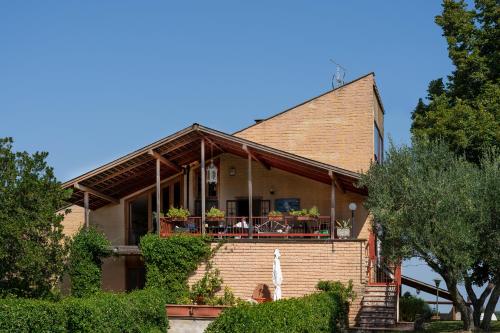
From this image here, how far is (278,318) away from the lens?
19453 millimetres

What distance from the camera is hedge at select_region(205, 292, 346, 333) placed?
18.8m

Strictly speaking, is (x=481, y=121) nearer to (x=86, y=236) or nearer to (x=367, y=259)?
(x=367, y=259)

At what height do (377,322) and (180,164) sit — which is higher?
(180,164)

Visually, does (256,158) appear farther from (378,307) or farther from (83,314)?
(83,314)

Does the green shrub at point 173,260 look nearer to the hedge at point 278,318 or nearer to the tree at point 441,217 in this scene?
the hedge at point 278,318

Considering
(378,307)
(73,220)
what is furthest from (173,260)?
(73,220)

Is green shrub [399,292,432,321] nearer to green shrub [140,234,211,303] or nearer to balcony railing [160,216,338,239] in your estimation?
balcony railing [160,216,338,239]

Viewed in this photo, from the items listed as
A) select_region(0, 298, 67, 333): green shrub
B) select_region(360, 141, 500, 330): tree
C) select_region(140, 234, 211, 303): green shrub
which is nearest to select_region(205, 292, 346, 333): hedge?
select_region(360, 141, 500, 330): tree

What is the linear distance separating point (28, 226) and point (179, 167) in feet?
27.9

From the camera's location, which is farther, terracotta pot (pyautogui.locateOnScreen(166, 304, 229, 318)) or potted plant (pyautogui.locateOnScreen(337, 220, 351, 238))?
potted plant (pyautogui.locateOnScreen(337, 220, 351, 238))

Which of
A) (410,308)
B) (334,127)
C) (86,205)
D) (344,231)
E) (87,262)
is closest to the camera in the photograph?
(344,231)

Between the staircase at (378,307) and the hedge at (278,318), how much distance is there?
9.77 feet

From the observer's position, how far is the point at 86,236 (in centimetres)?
2831

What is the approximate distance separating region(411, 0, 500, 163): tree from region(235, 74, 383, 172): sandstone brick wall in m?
2.02
